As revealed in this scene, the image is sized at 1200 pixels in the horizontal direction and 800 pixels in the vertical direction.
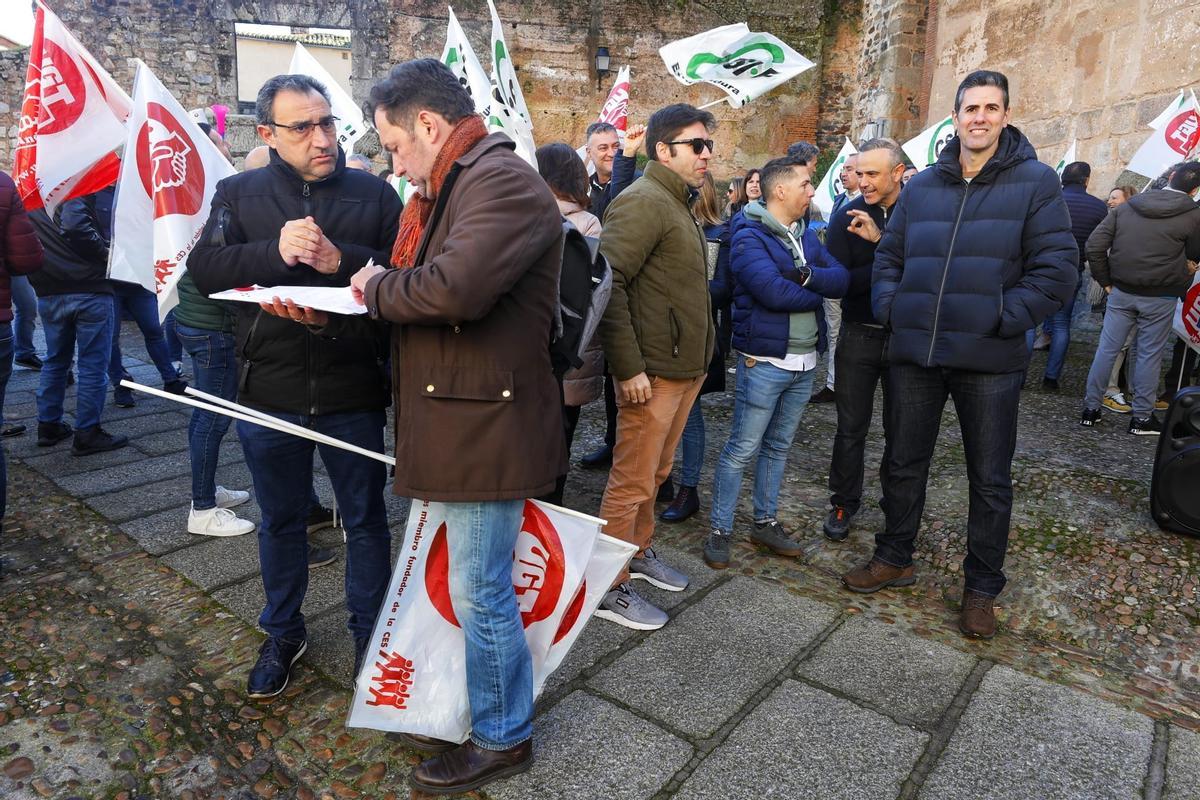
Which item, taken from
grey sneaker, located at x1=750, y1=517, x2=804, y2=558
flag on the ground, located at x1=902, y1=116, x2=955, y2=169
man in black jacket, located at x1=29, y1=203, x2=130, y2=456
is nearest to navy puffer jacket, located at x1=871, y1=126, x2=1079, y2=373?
grey sneaker, located at x1=750, y1=517, x2=804, y2=558

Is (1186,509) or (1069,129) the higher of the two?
(1069,129)

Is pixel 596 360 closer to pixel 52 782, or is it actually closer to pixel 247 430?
pixel 247 430

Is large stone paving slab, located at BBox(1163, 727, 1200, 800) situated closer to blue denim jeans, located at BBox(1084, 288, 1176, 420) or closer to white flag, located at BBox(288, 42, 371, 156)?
blue denim jeans, located at BBox(1084, 288, 1176, 420)

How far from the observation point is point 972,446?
3008 mm

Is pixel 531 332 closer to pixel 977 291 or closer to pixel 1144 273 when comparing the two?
pixel 977 291

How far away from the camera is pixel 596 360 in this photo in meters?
3.59

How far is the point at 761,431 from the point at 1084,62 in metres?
8.43

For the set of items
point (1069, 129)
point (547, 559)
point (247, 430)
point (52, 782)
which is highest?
point (1069, 129)

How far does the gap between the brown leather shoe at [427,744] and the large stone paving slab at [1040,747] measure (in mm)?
1328

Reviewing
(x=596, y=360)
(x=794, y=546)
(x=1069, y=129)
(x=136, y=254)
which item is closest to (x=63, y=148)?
(x=136, y=254)

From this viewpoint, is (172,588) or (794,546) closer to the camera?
(172,588)

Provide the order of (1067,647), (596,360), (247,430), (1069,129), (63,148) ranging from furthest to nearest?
(1069,129), (63,148), (596,360), (1067,647), (247,430)

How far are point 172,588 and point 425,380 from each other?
2.04 m

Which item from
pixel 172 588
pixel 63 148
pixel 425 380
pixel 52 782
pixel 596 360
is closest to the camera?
pixel 425 380
